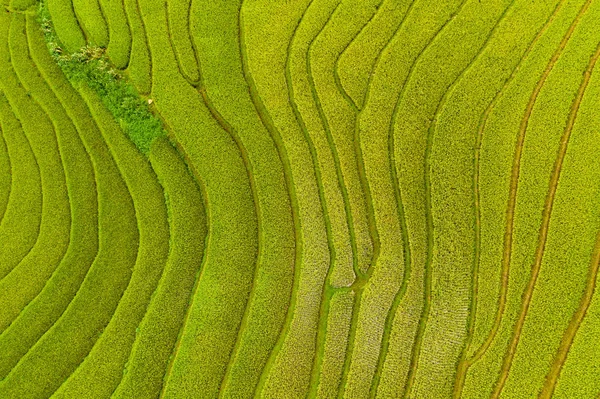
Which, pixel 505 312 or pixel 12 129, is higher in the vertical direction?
pixel 12 129

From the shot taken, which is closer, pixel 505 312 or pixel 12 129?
pixel 505 312

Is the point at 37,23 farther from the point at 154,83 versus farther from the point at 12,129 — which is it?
the point at 154,83

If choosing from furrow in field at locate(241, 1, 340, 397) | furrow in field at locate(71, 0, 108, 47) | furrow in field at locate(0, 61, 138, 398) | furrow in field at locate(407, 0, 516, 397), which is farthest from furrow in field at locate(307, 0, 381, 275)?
furrow in field at locate(71, 0, 108, 47)

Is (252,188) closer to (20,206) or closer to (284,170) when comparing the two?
(284,170)

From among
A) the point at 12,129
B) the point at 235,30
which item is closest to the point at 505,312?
the point at 235,30

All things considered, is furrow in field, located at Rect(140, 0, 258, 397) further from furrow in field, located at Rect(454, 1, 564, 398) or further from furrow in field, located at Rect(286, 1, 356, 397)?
furrow in field, located at Rect(454, 1, 564, 398)

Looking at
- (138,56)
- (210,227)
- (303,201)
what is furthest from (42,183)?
(303,201)

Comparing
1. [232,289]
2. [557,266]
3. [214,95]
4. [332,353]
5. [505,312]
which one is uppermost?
[214,95]
